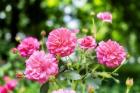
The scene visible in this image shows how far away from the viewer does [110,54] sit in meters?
2.51

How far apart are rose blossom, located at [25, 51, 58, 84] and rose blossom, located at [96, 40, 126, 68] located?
242 mm

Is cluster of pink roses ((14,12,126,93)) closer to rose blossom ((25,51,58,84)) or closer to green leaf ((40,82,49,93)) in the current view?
rose blossom ((25,51,58,84))

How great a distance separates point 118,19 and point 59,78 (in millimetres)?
7934

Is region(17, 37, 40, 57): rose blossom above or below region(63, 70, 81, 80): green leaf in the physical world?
above

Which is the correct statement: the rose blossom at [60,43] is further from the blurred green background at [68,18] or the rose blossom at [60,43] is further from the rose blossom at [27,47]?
the blurred green background at [68,18]

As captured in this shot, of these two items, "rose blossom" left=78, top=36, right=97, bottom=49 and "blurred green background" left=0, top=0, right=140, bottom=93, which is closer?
"rose blossom" left=78, top=36, right=97, bottom=49

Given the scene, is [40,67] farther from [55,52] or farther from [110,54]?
[110,54]

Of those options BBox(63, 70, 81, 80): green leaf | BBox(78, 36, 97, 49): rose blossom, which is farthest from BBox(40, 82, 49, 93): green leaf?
BBox(78, 36, 97, 49): rose blossom

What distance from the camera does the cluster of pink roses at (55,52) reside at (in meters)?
2.35

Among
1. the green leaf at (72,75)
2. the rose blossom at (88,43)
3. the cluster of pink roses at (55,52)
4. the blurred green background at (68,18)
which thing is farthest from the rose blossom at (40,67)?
the blurred green background at (68,18)

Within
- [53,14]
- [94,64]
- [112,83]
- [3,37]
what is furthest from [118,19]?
[94,64]

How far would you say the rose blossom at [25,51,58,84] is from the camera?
2.34m

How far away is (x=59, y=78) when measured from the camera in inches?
99.0

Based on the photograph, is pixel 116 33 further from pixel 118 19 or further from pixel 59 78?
pixel 59 78
